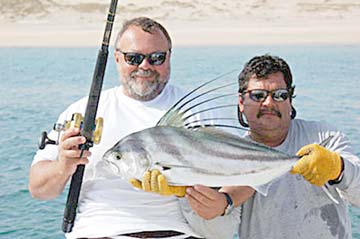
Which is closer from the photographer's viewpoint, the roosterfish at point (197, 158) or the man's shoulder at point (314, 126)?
the roosterfish at point (197, 158)

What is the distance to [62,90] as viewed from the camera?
13.2 m

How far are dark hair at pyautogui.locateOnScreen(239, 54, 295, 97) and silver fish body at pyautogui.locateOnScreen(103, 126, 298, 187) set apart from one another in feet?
1.88

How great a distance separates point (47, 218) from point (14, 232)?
43cm

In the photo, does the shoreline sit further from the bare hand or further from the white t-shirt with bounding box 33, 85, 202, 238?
the bare hand

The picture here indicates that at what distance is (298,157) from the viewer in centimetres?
251

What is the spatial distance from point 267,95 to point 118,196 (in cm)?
74

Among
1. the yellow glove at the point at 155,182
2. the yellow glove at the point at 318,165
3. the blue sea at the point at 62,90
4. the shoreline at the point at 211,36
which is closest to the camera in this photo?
the yellow glove at the point at 155,182

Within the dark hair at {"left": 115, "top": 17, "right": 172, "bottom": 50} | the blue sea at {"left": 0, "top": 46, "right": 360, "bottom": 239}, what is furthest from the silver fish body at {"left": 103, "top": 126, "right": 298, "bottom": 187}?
the blue sea at {"left": 0, "top": 46, "right": 360, "bottom": 239}

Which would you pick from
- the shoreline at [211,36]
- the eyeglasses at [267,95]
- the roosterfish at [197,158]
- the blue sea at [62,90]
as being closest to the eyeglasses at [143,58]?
the eyeglasses at [267,95]

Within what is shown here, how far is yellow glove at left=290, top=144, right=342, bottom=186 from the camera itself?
99.3 inches

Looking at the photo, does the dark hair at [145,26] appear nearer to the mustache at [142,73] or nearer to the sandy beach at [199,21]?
the mustache at [142,73]

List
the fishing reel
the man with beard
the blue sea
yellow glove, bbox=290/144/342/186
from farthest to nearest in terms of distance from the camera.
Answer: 1. the blue sea
2. the man with beard
3. the fishing reel
4. yellow glove, bbox=290/144/342/186

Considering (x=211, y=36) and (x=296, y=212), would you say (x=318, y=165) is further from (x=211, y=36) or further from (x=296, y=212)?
(x=211, y=36)

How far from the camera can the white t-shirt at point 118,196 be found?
283 cm
